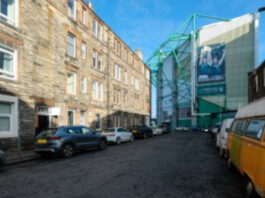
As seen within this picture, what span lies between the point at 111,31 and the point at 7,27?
1543 centimetres

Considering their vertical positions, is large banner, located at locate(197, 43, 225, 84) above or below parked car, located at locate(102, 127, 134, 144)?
above

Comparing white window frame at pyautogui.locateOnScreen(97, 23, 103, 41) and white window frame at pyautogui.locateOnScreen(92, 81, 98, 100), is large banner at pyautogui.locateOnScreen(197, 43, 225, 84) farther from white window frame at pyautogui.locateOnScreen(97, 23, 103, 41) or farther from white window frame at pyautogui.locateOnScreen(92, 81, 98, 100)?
white window frame at pyautogui.locateOnScreen(92, 81, 98, 100)

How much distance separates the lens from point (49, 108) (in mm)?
15258

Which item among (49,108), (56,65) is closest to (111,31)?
(56,65)

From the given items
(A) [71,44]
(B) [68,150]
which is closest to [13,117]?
(B) [68,150]

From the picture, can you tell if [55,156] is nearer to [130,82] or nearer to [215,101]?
[130,82]

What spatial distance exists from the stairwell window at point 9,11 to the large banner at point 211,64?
44592mm

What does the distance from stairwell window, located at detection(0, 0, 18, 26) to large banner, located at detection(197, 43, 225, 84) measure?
1756 inches

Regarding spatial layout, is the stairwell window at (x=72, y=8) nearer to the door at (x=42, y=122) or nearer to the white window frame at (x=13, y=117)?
the door at (x=42, y=122)

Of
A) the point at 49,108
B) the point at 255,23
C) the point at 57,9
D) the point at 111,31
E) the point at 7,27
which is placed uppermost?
the point at 255,23

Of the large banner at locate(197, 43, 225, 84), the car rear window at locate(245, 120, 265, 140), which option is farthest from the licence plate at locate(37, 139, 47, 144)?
the large banner at locate(197, 43, 225, 84)

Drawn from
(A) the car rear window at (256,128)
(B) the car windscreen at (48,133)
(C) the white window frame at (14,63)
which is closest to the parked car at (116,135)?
(B) the car windscreen at (48,133)

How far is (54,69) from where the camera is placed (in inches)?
626

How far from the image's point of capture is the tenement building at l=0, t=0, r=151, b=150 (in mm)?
12367
